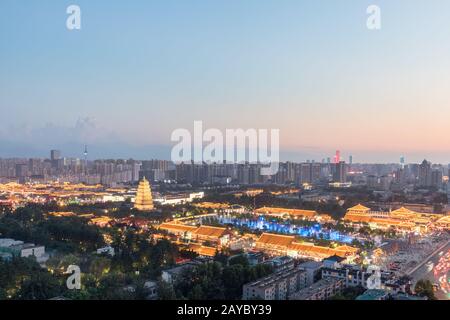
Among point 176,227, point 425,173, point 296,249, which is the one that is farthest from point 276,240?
point 425,173

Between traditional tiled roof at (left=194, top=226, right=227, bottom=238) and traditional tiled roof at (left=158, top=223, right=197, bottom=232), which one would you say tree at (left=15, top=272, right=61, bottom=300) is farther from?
traditional tiled roof at (left=158, top=223, right=197, bottom=232)

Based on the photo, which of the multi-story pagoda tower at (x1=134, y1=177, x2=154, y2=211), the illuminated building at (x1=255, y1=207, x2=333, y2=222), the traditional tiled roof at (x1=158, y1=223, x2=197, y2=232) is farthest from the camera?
the multi-story pagoda tower at (x1=134, y1=177, x2=154, y2=211)

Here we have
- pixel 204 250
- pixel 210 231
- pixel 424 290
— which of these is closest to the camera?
pixel 424 290

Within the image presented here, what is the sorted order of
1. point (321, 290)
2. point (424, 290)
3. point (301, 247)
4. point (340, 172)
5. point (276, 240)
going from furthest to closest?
point (340, 172), point (276, 240), point (301, 247), point (424, 290), point (321, 290)

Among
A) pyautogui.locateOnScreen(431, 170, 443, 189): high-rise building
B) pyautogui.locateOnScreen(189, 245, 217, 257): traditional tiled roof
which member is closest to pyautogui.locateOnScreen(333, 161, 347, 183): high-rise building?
pyautogui.locateOnScreen(431, 170, 443, 189): high-rise building

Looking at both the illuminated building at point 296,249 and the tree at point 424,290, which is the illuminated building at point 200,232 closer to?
the illuminated building at point 296,249

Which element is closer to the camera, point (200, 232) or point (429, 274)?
point (429, 274)

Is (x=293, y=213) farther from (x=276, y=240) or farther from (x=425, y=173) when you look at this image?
(x=425, y=173)

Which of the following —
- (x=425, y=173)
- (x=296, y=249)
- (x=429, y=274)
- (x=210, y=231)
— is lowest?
(x=429, y=274)

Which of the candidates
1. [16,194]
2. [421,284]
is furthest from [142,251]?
[16,194]

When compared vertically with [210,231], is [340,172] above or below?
above
